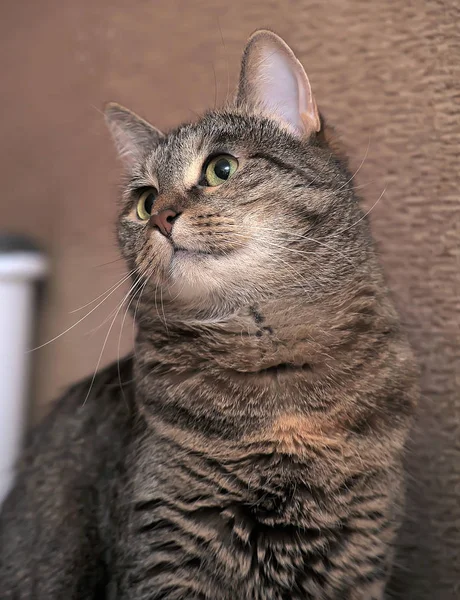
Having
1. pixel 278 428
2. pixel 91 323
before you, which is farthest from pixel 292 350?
pixel 91 323

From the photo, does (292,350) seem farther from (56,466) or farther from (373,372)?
(56,466)

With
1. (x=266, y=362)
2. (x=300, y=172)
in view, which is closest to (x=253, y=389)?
(x=266, y=362)

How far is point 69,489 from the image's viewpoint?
123 cm

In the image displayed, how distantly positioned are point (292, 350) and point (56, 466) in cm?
59

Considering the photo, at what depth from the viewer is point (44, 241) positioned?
2.09 m

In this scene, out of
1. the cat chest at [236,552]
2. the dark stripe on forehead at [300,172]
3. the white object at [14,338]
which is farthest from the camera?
the white object at [14,338]

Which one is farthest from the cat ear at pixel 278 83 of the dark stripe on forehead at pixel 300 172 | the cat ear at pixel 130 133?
the cat ear at pixel 130 133

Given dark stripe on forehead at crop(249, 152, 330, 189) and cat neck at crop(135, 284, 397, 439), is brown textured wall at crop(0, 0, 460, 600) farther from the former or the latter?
dark stripe on forehead at crop(249, 152, 330, 189)

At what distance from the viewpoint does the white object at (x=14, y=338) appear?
5.91 feet

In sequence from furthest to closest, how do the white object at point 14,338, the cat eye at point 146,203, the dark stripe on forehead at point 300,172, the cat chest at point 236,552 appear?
the white object at point 14,338 → the cat eye at point 146,203 → the dark stripe on forehead at point 300,172 → the cat chest at point 236,552

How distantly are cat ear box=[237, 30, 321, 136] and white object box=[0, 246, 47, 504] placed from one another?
3.25ft

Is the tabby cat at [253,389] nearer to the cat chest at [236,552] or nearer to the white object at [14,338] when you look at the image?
the cat chest at [236,552]

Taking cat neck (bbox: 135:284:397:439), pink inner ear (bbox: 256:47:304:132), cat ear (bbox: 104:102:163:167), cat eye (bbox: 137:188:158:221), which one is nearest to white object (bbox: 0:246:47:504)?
cat ear (bbox: 104:102:163:167)

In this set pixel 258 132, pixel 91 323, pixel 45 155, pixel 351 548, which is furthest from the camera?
pixel 45 155
